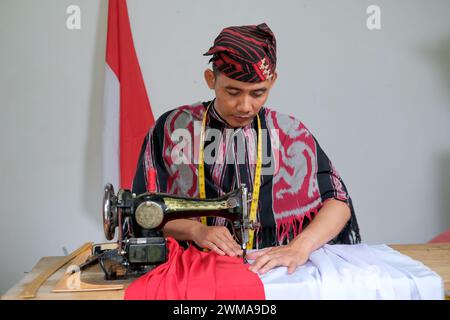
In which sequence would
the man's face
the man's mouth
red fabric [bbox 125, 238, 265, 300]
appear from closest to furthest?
red fabric [bbox 125, 238, 265, 300], the man's face, the man's mouth

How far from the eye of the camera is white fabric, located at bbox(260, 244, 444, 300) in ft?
5.47

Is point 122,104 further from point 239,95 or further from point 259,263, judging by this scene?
point 259,263

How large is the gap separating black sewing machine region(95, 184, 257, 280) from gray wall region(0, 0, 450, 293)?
75.2 inches

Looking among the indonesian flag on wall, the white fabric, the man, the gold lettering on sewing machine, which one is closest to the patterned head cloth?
the man

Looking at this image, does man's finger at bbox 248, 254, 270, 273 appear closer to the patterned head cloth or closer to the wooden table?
→ the wooden table

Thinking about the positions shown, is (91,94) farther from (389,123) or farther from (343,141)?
(389,123)

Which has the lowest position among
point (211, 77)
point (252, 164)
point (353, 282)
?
point (353, 282)

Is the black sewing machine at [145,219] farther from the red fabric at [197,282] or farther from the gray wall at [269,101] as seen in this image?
the gray wall at [269,101]

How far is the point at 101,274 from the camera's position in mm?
1841

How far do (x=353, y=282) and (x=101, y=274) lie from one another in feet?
2.55

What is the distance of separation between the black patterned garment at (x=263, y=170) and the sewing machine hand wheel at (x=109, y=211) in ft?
1.34

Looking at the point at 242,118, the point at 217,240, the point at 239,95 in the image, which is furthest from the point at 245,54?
the point at 217,240
